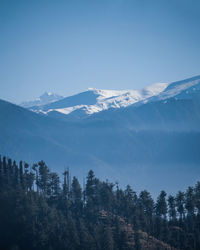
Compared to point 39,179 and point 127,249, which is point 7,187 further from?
point 127,249

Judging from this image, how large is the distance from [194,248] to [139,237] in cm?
2067

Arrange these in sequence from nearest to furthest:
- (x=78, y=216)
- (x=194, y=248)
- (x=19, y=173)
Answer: (x=194, y=248), (x=78, y=216), (x=19, y=173)

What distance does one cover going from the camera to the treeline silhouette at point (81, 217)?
327ft

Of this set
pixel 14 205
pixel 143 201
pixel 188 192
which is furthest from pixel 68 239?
pixel 188 192

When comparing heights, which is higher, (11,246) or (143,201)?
(143,201)

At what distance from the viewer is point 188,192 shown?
4734 inches

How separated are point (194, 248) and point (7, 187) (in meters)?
70.7

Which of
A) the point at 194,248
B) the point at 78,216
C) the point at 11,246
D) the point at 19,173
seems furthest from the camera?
the point at 19,173

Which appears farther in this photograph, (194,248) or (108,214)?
(108,214)

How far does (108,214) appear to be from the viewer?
11956 centimetres

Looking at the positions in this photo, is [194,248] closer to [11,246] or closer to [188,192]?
[188,192]

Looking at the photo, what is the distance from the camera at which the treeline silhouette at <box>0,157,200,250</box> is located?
327ft

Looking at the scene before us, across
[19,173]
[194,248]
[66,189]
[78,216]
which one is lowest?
[194,248]

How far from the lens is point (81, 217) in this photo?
118 metres
